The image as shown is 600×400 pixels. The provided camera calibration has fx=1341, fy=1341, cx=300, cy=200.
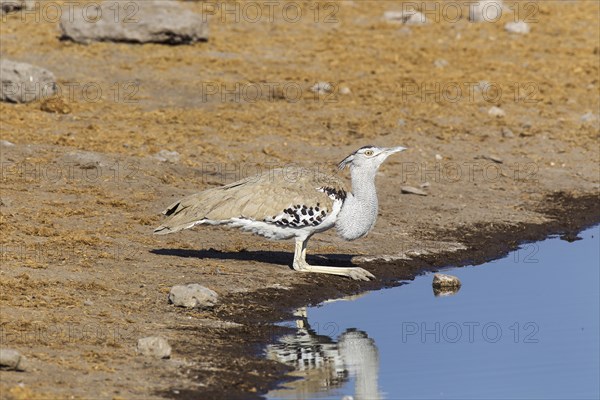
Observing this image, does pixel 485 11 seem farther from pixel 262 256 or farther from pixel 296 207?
pixel 296 207

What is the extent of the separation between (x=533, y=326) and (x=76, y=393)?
14.9ft

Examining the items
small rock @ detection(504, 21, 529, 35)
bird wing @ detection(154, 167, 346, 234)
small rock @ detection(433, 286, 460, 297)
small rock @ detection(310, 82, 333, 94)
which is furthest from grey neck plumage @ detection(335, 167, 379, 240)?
small rock @ detection(504, 21, 529, 35)

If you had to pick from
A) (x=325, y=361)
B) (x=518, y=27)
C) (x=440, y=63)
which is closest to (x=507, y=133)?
(x=440, y=63)

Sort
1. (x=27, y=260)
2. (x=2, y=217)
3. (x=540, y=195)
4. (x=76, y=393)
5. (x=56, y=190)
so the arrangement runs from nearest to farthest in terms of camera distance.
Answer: (x=76, y=393), (x=27, y=260), (x=2, y=217), (x=56, y=190), (x=540, y=195)

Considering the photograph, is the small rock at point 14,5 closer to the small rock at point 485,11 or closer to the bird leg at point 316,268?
the small rock at point 485,11

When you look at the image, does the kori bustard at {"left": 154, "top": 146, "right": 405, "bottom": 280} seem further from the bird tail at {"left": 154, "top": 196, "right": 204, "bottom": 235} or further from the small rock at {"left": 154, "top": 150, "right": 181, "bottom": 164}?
the small rock at {"left": 154, "top": 150, "right": 181, "bottom": 164}

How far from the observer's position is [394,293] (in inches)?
520

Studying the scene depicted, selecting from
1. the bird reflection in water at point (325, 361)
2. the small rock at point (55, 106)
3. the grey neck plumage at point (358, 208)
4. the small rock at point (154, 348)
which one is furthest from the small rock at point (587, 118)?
the small rock at point (154, 348)

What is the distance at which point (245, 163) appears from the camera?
1767 centimetres

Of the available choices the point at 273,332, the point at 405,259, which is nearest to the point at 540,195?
the point at 405,259

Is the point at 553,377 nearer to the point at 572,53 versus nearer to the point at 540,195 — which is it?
the point at 540,195

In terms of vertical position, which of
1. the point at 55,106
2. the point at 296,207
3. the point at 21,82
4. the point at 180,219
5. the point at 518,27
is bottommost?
the point at 55,106

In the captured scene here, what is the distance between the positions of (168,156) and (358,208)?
488cm

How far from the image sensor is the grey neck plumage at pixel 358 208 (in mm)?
13102
